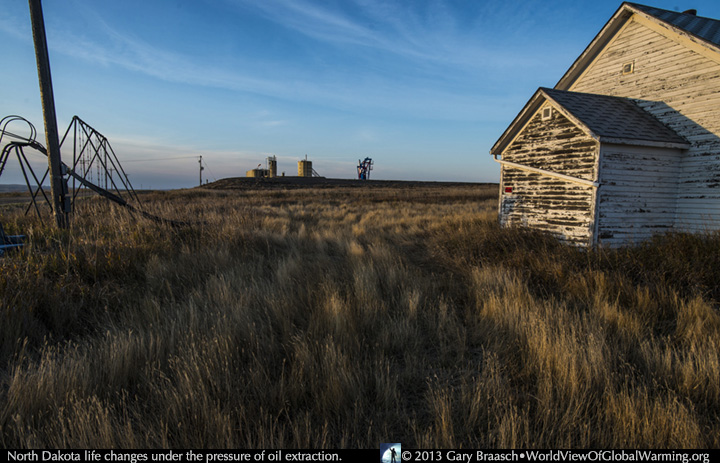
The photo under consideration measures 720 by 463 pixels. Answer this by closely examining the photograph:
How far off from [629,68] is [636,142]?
3.52 meters

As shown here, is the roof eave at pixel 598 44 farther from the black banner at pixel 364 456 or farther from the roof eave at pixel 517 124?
the black banner at pixel 364 456

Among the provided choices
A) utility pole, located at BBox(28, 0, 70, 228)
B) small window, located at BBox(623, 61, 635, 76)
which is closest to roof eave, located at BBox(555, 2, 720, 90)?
small window, located at BBox(623, 61, 635, 76)

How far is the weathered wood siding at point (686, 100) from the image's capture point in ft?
24.6

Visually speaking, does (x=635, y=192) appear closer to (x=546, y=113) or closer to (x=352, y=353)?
(x=546, y=113)

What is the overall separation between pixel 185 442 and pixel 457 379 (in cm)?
222

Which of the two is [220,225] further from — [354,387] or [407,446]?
[407,446]

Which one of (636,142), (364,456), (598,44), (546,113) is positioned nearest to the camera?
(364,456)

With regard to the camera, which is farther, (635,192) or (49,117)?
(635,192)

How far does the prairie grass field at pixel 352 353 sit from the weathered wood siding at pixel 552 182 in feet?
5.76

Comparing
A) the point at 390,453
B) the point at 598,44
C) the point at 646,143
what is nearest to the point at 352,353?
the point at 390,453

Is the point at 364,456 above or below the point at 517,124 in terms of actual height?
below

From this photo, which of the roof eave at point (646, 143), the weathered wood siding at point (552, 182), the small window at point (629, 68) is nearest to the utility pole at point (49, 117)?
the weathered wood siding at point (552, 182)

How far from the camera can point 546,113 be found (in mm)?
8797

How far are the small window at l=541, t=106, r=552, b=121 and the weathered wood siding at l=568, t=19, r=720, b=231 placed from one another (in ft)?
8.85
